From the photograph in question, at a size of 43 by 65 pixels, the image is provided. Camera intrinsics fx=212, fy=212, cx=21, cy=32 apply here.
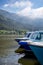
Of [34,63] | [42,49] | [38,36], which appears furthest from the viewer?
[38,36]

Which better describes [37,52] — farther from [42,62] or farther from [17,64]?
[17,64]

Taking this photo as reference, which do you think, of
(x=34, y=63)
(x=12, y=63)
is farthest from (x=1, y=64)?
(x=34, y=63)

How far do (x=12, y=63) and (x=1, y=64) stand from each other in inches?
40.8

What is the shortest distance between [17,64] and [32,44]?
377 cm

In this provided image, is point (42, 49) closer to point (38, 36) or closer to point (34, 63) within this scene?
point (34, 63)

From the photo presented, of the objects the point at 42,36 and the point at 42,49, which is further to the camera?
the point at 42,36

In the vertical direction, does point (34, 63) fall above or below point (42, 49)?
below

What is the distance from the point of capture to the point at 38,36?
23.8m

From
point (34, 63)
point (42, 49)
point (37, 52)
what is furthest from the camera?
point (34, 63)

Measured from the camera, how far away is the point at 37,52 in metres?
15.9

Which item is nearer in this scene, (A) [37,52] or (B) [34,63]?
(A) [37,52]

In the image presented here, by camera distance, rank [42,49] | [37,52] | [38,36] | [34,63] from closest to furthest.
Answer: [42,49]
[37,52]
[34,63]
[38,36]

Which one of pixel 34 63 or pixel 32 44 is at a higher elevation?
pixel 32 44

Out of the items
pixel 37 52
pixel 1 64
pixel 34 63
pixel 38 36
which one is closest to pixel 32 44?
pixel 37 52
